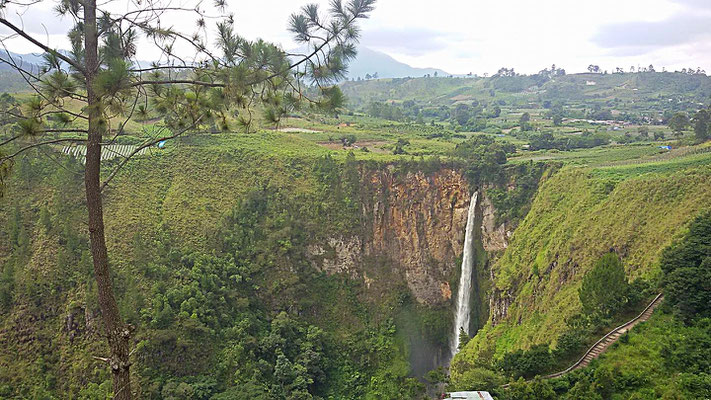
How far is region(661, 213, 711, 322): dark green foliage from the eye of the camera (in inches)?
468

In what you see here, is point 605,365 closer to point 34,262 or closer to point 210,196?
point 210,196

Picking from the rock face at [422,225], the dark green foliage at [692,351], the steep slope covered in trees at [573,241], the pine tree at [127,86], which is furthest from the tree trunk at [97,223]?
the rock face at [422,225]

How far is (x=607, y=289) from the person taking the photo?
1383 centimetres

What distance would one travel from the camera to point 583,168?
22.0 metres

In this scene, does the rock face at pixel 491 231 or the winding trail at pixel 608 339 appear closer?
the winding trail at pixel 608 339

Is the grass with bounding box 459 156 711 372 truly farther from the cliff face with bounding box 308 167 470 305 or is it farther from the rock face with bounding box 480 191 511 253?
the cliff face with bounding box 308 167 470 305

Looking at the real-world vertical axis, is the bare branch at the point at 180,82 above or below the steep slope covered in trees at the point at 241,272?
above

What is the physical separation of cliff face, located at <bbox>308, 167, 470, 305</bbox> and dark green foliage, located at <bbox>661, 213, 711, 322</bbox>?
41.3 ft

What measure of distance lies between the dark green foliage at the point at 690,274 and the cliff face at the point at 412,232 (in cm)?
1257

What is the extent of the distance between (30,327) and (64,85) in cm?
1648

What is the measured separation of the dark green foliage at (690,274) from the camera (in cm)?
1190

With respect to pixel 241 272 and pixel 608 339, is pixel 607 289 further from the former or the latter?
pixel 241 272

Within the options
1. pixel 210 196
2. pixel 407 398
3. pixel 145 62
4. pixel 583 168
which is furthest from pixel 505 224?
pixel 145 62

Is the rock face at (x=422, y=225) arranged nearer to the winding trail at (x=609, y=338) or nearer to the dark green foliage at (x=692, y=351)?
the winding trail at (x=609, y=338)
